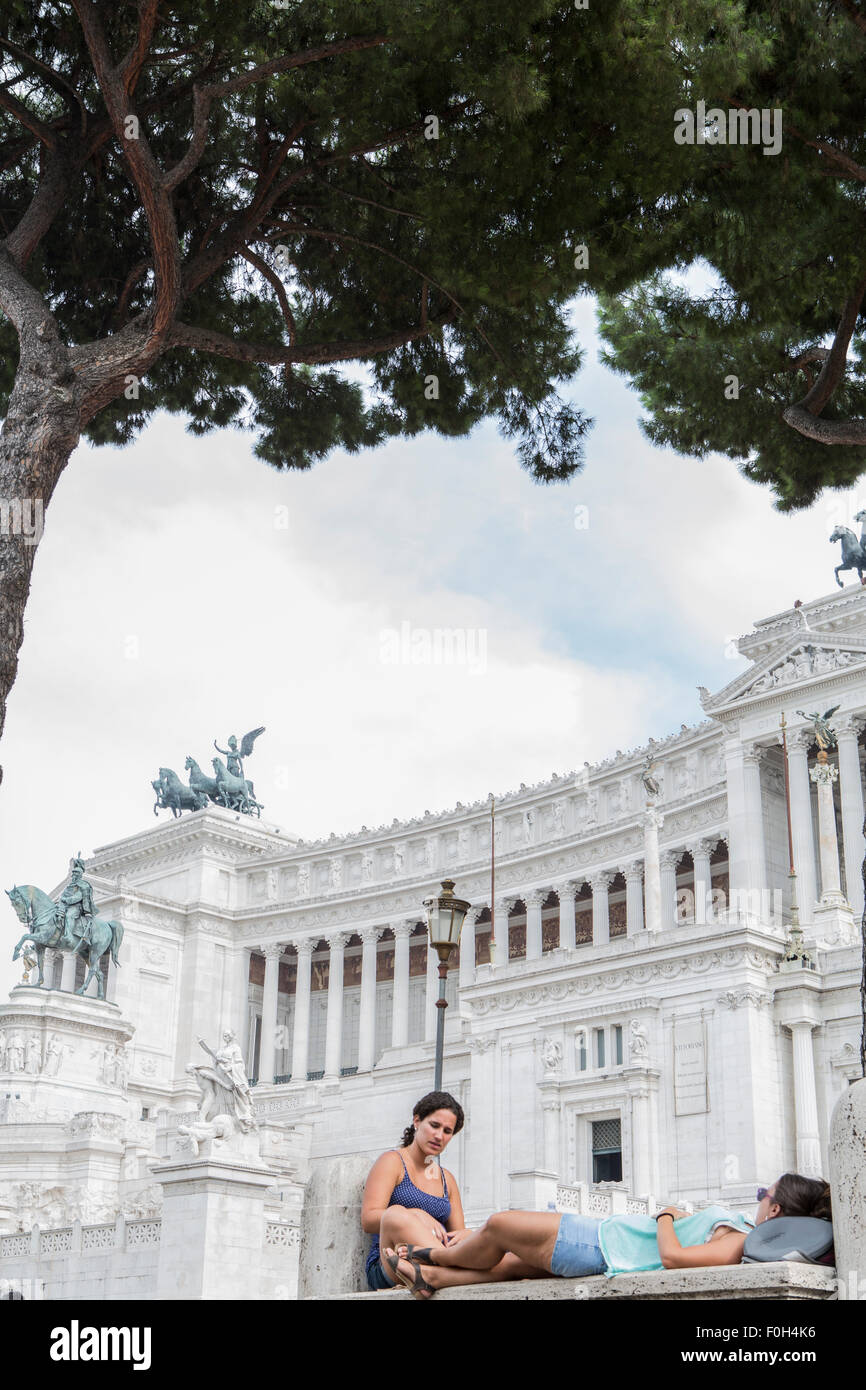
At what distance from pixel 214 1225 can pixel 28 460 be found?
12.5m

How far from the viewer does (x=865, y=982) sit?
7.36 metres

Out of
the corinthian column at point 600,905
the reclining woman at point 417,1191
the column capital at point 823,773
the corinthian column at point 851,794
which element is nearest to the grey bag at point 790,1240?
the reclining woman at point 417,1191

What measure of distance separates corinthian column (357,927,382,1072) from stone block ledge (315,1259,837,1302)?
47.4 m

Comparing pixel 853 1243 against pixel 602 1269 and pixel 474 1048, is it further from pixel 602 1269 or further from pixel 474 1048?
pixel 474 1048

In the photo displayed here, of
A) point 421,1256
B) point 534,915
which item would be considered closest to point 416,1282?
point 421,1256

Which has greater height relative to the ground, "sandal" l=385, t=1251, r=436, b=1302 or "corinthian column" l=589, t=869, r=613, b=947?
"corinthian column" l=589, t=869, r=613, b=947

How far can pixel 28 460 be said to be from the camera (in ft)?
37.6

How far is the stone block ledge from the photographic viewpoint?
471 centimetres

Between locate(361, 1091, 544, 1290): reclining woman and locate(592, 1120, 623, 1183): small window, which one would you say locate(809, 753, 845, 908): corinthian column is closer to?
locate(592, 1120, 623, 1183): small window

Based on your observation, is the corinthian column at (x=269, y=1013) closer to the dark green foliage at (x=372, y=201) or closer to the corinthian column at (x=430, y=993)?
the corinthian column at (x=430, y=993)

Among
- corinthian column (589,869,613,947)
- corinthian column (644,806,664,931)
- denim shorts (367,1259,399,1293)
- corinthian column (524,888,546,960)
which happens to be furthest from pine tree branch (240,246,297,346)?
corinthian column (524,888,546,960)

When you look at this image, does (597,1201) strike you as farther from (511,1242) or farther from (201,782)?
(201,782)

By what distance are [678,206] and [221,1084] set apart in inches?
584
